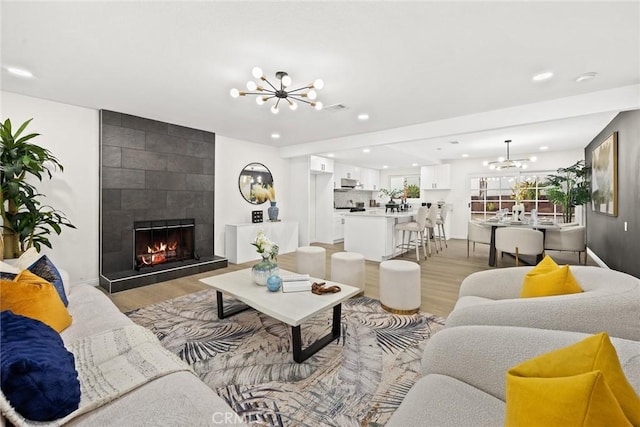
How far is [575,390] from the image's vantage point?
69 centimetres

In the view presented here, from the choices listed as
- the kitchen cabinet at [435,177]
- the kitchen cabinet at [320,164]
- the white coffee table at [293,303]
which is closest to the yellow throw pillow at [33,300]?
the white coffee table at [293,303]

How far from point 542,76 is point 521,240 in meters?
2.67

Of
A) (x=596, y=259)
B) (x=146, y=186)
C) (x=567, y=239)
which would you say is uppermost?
(x=146, y=186)

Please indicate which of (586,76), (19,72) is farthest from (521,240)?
(19,72)

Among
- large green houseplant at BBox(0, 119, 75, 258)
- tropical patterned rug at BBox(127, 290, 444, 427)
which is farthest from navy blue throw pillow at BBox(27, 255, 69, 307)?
large green houseplant at BBox(0, 119, 75, 258)

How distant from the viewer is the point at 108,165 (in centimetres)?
391

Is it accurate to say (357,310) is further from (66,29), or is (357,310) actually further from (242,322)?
(66,29)

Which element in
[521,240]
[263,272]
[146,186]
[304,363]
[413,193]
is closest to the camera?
[304,363]

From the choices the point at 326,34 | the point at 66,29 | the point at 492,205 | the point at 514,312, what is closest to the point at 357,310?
the point at 514,312

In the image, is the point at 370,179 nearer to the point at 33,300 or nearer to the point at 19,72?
the point at 19,72

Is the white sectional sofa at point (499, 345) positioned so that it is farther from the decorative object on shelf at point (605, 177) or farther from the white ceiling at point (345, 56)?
the decorative object on shelf at point (605, 177)

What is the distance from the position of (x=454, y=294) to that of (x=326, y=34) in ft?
10.4

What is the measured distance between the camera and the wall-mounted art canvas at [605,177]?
13.2 ft

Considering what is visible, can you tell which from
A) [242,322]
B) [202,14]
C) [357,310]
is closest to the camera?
[202,14]
